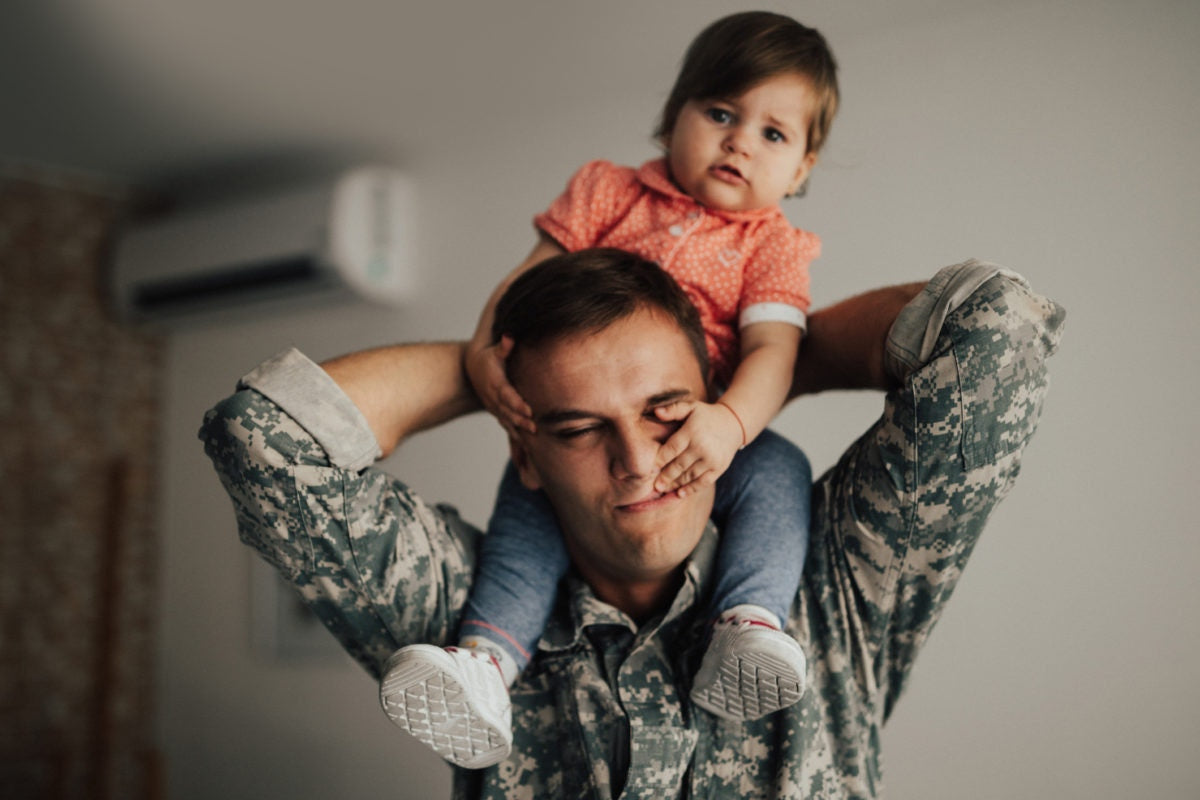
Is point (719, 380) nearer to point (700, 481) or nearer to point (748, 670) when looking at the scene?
point (700, 481)

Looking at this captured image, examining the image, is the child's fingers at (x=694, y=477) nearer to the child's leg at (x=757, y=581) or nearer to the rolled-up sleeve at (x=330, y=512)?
the child's leg at (x=757, y=581)

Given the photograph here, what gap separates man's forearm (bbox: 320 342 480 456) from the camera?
1.10 meters

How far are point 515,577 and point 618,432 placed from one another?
0.24 m

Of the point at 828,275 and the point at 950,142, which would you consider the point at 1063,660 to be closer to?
the point at 828,275

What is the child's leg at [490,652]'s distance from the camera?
964 millimetres

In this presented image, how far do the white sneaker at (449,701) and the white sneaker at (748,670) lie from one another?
0.23 m

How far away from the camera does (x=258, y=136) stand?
312cm

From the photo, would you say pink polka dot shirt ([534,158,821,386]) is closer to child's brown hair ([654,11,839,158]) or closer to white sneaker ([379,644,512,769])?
child's brown hair ([654,11,839,158])

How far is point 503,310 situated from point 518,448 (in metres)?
0.18

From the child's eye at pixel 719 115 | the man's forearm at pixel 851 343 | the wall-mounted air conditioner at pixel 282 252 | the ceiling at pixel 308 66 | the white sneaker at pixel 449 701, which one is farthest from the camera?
the wall-mounted air conditioner at pixel 282 252

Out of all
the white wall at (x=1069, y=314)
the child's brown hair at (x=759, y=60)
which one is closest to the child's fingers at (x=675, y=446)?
the child's brown hair at (x=759, y=60)

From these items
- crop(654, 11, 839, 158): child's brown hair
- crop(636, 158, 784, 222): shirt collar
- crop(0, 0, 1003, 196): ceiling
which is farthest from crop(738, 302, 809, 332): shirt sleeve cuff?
crop(0, 0, 1003, 196): ceiling

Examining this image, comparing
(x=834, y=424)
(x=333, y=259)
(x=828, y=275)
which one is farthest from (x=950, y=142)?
(x=333, y=259)

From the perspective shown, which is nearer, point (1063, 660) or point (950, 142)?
point (950, 142)
